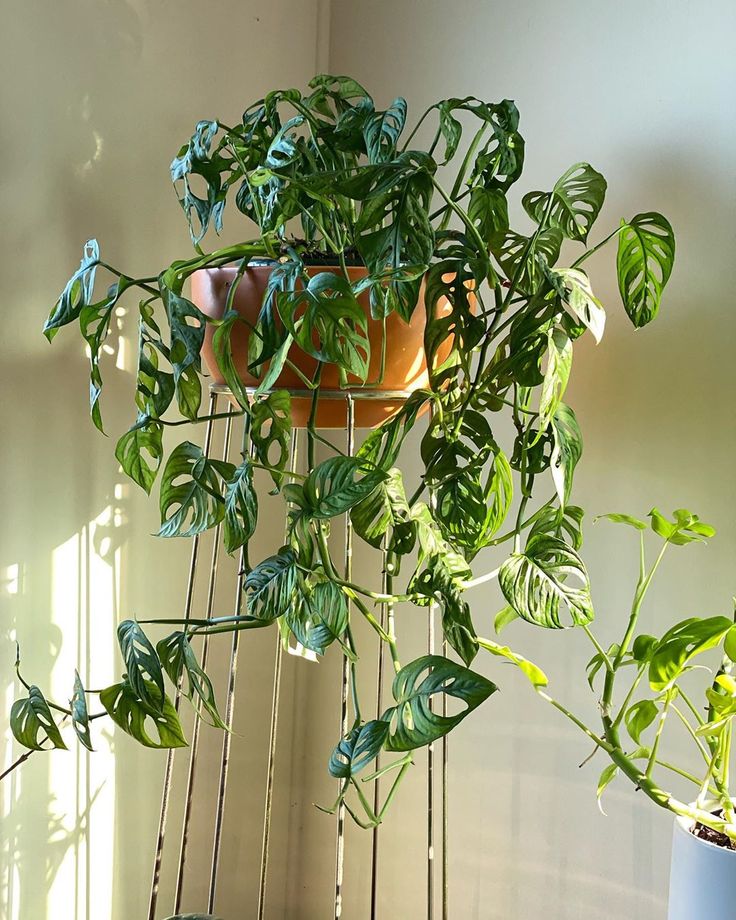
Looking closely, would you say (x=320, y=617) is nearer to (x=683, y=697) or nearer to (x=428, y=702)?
(x=428, y=702)

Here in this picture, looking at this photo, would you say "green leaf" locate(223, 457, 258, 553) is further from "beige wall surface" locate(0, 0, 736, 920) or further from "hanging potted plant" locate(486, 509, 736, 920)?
"beige wall surface" locate(0, 0, 736, 920)

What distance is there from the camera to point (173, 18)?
1.40m

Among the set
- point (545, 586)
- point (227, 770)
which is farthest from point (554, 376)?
point (227, 770)

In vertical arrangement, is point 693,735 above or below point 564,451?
below

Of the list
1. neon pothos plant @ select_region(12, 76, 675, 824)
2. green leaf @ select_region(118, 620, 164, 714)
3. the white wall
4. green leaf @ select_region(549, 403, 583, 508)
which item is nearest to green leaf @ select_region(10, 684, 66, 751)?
neon pothos plant @ select_region(12, 76, 675, 824)

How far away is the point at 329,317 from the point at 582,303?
0.84 feet

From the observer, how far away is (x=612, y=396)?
49.8 inches

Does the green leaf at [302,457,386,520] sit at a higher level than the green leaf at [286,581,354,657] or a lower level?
higher

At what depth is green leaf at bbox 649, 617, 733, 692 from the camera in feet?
3.06

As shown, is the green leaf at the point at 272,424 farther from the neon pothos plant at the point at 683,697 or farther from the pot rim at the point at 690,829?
the pot rim at the point at 690,829

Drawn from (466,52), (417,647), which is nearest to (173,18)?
(466,52)

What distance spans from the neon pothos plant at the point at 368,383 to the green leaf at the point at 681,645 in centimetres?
14

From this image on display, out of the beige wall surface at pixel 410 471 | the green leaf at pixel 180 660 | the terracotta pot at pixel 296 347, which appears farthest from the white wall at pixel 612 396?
the green leaf at pixel 180 660

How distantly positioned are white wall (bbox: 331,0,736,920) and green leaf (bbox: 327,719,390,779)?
0.54m
